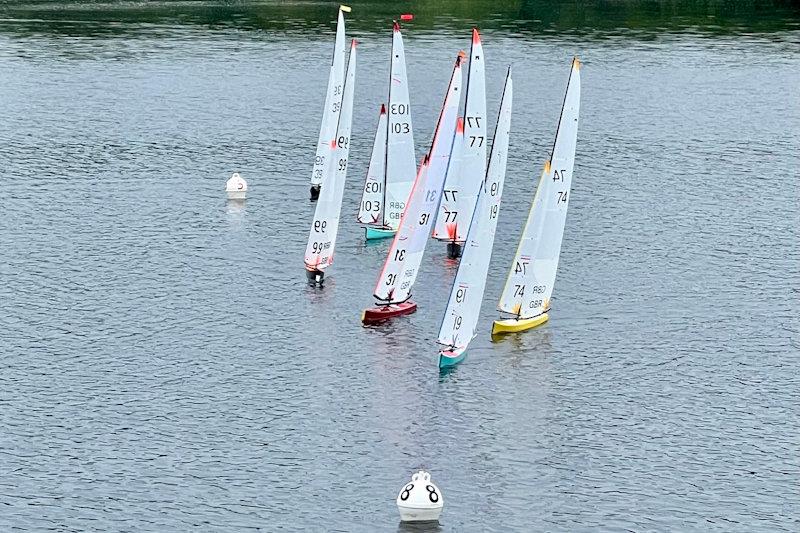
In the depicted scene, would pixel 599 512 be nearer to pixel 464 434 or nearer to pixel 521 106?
pixel 464 434

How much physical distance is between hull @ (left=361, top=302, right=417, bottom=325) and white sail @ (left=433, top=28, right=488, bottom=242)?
950 cm

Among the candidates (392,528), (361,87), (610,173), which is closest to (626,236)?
(610,173)

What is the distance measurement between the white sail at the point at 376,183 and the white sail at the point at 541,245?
20931 millimetres

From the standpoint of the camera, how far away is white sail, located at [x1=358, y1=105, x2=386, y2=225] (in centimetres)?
11025

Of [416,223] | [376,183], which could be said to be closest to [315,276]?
[416,223]

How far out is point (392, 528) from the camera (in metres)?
65.7

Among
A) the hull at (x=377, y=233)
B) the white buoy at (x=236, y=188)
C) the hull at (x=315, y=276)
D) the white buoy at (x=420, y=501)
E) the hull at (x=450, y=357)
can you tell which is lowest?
the white buoy at (x=420, y=501)

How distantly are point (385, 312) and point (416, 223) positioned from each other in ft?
20.7

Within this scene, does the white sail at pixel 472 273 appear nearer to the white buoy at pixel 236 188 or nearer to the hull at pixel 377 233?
the hull at pixel 377 233

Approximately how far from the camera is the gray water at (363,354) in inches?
2729

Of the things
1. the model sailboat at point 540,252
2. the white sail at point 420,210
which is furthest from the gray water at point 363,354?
the white sail at point 420,210

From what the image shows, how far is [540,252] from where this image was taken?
3647 inches

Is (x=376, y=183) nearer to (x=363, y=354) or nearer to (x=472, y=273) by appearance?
(x=363, y=354)

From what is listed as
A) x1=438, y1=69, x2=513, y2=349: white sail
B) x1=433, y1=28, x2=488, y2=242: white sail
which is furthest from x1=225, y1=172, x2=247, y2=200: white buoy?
x1=438, y1=69, x2=513, y2=349: white sail
